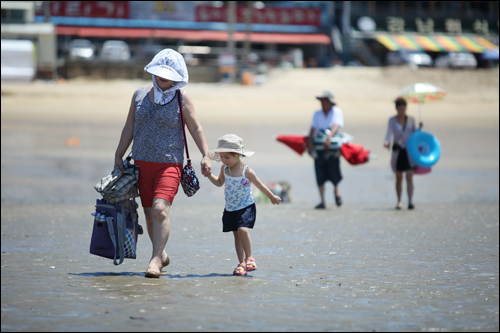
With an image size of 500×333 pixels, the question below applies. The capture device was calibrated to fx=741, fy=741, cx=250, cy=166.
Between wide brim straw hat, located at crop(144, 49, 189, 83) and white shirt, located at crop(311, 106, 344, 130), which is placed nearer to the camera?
wide brim straw hat, located at crop(144, 49, 189, 83)

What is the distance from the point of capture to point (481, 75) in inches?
1346

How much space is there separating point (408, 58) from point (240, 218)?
38.2 m

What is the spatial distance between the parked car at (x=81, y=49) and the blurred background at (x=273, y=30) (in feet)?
0.19

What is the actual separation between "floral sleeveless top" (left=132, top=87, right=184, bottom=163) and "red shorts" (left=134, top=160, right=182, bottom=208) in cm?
A: 4

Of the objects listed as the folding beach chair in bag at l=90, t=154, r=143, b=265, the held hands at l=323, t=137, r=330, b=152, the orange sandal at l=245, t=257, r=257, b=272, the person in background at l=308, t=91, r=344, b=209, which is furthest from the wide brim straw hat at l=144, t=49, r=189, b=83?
the person in background at l=308, t=91, r=344, b=209

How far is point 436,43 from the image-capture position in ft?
152

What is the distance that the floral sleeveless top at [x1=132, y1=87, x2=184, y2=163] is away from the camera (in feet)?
17.6

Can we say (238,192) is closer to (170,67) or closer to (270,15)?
(170,67)

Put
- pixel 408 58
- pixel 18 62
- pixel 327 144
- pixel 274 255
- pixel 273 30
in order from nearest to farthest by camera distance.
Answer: pixel 274 255 < pixel 327 144 < pixel 18 62 < pixel 408 58 < pixel 273 30

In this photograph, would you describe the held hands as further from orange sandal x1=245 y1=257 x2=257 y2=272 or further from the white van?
the white van

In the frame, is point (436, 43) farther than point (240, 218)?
Yes

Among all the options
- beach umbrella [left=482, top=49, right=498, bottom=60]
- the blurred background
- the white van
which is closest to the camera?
the white van

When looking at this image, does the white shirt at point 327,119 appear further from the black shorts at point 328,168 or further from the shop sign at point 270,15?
the shop sign at point 270,15

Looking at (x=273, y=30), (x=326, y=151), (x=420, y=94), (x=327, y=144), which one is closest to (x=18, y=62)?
(x=273, y=30)
